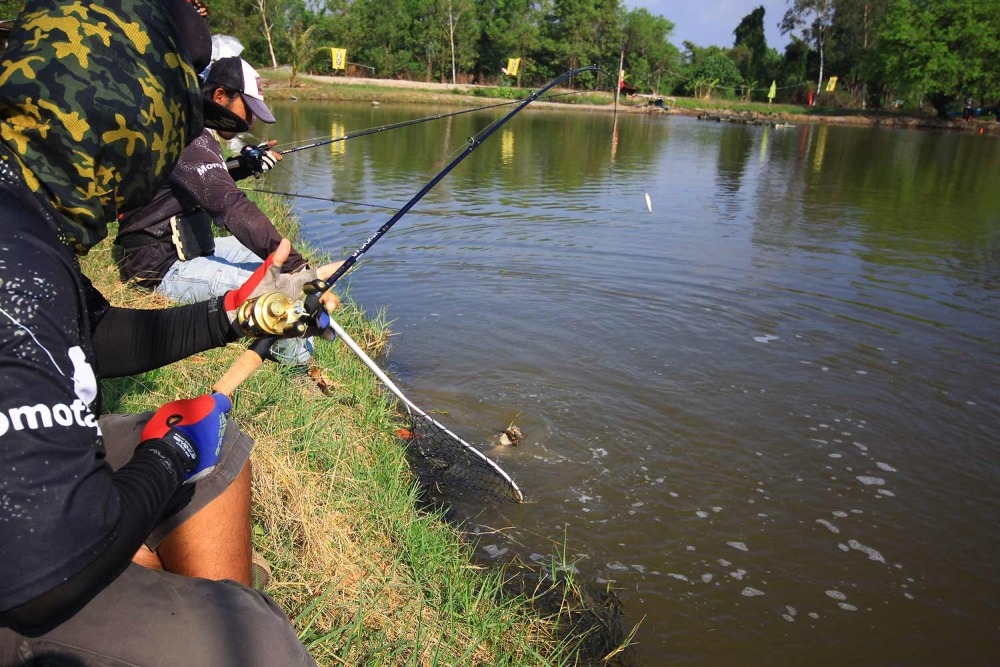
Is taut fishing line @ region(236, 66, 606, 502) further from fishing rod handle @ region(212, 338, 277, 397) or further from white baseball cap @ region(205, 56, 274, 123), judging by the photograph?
fishing rod handle @ region(212, 338, 277, 397)

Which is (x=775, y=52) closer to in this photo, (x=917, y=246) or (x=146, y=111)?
(x=917, y=246)

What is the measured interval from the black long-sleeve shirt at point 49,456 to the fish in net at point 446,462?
290cm

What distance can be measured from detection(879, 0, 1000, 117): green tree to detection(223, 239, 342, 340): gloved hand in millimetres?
57654

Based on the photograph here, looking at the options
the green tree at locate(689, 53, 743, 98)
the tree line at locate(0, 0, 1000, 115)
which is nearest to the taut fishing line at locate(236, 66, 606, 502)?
the tree line at locate(0, 0, 1000, 115)

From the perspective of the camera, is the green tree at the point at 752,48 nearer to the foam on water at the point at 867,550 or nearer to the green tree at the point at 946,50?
the green tree at the point at 946,50

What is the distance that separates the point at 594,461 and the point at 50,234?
4041mm

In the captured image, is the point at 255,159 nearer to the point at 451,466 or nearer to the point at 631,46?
the point at 451,466

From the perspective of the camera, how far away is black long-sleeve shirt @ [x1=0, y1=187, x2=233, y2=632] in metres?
1.36

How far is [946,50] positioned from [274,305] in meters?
59.5

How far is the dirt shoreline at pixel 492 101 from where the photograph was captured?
46844 millimetres

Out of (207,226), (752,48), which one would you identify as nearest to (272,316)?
(207,226)

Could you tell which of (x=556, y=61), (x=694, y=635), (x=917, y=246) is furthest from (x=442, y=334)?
(x=556, y=61)

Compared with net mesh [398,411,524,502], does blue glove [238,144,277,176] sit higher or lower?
higher

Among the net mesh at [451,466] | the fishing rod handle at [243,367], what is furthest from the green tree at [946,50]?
the fishing rod handle at [243,367]
